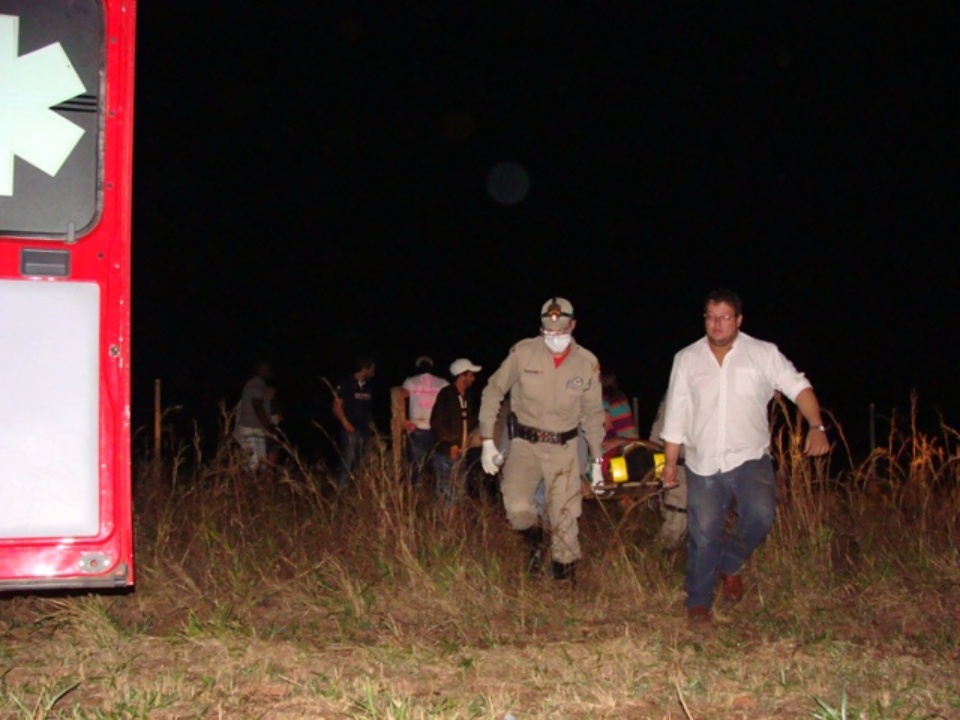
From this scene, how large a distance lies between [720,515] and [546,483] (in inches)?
49.5

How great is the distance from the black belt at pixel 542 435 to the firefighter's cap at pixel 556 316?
613 millimetres

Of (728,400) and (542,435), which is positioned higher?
(728,400)

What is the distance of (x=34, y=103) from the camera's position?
4.01 meters

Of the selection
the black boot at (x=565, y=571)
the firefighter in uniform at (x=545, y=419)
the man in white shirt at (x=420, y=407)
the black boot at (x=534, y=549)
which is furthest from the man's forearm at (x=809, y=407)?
the man in white shirt at (x=420, y=407)

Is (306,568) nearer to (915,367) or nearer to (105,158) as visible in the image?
(105,158)

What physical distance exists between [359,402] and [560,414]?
4952 mm

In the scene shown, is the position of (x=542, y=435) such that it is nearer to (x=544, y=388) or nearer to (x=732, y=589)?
(x=544, y=388)

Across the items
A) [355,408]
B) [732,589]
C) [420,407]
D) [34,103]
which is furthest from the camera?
[355,408]

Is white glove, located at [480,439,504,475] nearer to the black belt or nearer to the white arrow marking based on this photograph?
the black belt

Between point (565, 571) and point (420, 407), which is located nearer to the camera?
point (565, 571)

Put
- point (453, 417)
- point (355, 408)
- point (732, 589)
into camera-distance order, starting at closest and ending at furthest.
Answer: point (732, 589) < point (453, 417) < point (355, 408)

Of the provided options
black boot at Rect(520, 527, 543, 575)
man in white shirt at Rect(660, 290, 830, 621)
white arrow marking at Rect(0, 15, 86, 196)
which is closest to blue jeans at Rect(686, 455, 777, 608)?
man in white shirt at Rect(660, 290, 830, 621)

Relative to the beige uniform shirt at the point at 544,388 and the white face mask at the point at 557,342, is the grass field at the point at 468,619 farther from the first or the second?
the white face mask at the point at 557,342

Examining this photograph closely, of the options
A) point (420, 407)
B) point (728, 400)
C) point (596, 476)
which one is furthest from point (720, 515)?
point (420, 407)
